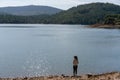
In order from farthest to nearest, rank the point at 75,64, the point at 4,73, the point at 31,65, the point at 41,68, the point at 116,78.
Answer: the point at 31,65
the point at 41,68
the point at 4,73
the point at 75,64
the point at 116,78

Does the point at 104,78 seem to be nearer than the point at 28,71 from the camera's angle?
Yes

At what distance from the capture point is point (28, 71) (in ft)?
155

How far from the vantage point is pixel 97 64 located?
175 ft

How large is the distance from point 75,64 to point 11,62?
27147mm

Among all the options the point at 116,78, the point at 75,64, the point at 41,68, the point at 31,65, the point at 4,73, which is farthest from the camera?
the point at 31,65

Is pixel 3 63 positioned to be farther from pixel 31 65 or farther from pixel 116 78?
pixel 116 78

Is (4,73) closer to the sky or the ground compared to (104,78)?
closer to the ground

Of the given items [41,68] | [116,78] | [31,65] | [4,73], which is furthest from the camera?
[31,65]

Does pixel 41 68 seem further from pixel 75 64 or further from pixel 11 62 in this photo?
pixel 75 64

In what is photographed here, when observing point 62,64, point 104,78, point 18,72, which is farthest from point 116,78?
point 62,64

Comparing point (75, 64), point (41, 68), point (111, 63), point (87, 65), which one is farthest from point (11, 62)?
point (75, 64)

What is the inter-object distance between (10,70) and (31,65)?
6.72 metres

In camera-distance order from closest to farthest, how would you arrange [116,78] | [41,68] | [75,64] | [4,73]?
1. [116,78]
2. [75,64]
3. [4,73]
4. [41,68]

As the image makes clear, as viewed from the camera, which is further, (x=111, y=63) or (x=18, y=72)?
(x=111, y=63)
